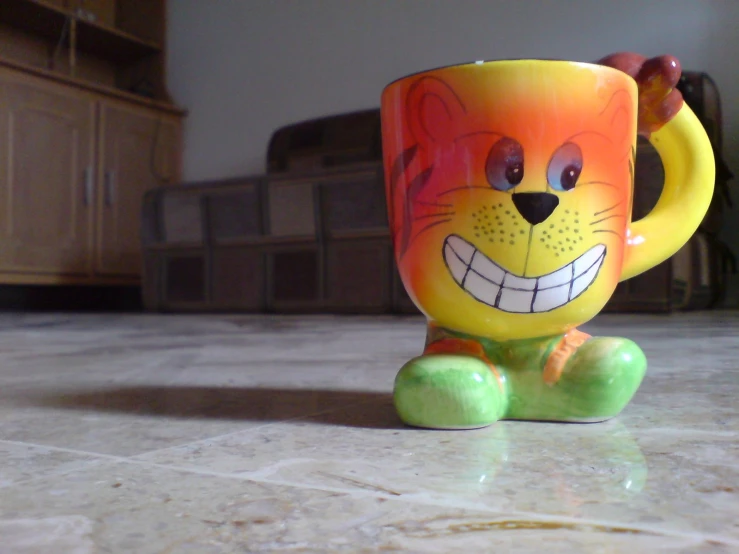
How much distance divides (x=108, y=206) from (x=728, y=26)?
254 centimetres

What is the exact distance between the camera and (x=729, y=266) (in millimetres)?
2332

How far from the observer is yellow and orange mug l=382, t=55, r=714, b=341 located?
1.32ft

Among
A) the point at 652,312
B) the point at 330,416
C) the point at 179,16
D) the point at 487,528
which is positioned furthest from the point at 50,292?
the point at 487,528

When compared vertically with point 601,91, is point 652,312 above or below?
below

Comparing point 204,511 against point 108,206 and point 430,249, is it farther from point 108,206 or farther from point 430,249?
point 108,206

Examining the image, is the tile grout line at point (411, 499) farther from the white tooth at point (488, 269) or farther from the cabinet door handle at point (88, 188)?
the cabinet door handle at point (88, 188)

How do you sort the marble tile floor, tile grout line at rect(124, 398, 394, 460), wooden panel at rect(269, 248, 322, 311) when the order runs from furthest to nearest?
wooden panel at rect(269, 248, 322, 311) → tile grout line at rect(124, 398, 394, 460) → the marble tile floor

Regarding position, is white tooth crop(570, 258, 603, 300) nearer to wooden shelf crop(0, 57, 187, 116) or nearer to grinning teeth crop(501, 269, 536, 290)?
grinning teeth crop(501, 269, 536, 290)

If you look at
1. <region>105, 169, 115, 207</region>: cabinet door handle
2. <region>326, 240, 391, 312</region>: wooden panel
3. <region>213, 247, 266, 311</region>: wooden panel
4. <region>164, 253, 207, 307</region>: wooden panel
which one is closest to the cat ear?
<region>326, 240, 391, 312</region>: wooden panel

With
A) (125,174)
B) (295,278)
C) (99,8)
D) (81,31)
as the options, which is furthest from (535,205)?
(99,8)

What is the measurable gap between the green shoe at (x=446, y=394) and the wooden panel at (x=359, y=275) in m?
1.67

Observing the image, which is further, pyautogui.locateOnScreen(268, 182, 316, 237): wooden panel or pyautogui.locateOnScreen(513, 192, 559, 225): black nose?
pyautogui.locateOnScreen(268, 182, 316, 237): wooden panel

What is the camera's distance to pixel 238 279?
7.73 ft

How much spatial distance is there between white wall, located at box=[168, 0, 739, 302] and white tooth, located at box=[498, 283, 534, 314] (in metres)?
2.24
